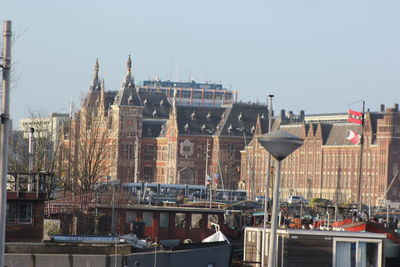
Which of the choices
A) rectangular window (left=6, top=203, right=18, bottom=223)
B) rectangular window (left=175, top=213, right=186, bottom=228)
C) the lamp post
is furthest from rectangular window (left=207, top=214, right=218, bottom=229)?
the lamp post

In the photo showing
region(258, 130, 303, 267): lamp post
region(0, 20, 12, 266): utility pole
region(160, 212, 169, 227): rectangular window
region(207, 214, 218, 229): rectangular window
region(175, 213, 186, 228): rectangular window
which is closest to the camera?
region(0, 20, 12, 266): utility pole

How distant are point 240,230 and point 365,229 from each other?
23104mm

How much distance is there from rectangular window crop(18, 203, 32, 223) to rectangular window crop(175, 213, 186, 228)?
72.2 ft

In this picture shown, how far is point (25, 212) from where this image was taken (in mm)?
44938

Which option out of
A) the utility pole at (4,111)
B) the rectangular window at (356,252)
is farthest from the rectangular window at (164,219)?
the utility pole at (4,111)

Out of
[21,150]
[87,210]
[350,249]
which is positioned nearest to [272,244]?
[350,249]

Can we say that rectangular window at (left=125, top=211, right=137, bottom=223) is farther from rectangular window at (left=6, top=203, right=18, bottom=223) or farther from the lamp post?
the lamp post

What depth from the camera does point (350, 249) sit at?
4341 cm

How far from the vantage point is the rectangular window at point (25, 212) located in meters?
44.8

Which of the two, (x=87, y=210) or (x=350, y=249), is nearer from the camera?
(x=350, y=249)

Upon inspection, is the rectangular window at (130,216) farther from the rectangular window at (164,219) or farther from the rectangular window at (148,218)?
the rectangular window at (164,219)

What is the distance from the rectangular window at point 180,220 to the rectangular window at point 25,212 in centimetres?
2201

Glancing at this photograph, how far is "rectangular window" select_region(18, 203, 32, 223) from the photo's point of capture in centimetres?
4484

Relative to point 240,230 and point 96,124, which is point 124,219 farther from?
point 96,124
